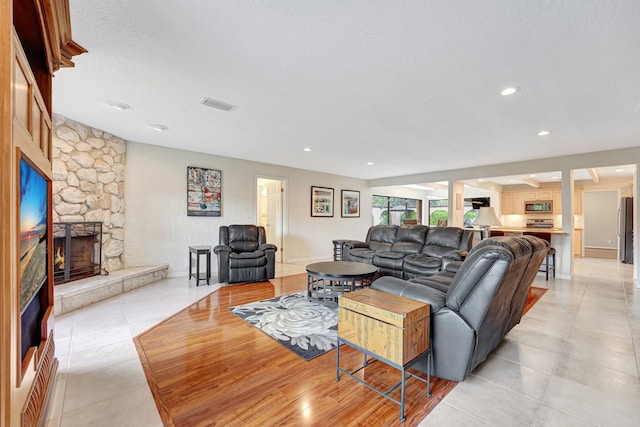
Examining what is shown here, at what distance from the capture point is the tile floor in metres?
1.59

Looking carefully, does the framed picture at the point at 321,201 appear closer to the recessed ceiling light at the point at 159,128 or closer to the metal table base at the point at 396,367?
the recessed ceiling light at the point at 159,128

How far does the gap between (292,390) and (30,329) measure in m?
1.44

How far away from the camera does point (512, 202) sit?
351 inches

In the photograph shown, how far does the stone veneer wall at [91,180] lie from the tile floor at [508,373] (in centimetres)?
122

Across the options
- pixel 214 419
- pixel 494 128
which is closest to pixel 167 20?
pixel 214 419

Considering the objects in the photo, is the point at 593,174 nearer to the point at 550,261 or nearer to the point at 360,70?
the point at 550,261

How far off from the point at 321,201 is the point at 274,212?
1293 millimetres

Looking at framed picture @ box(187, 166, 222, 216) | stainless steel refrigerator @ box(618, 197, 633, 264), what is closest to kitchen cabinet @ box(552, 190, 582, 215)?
stainless steel refrigerator @ box(618, 197, 633, 264)

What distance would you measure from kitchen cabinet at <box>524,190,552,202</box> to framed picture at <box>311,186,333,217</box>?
6.17 metres

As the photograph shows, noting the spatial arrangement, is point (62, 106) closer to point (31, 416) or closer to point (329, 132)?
point (329, 132)

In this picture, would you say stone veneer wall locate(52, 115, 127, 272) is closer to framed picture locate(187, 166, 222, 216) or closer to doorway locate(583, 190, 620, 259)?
framed picture locate(187, 166, 222, 216)

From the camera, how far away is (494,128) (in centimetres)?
368

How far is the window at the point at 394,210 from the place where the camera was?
33.0ft

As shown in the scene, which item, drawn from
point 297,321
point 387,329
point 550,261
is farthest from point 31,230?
point 550,261
